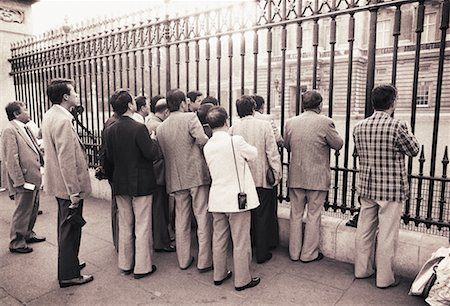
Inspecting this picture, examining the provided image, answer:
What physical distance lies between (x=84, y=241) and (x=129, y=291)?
69.2 inches

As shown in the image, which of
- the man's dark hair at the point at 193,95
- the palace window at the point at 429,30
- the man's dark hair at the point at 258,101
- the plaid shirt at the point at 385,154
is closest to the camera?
the plaid shirt at the point at 385,154

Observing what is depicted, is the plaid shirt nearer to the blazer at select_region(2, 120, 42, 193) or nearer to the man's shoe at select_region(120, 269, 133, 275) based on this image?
the man's shoe at select_region(120, 269, 133, 275)

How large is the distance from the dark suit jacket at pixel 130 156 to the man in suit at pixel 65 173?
30 cm

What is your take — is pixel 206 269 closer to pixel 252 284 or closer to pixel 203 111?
pixel 252 284

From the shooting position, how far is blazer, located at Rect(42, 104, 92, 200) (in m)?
3.51

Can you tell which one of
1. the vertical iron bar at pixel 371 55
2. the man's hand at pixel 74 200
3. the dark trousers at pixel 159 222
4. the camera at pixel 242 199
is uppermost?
the vertical iron bar at pixel 371 55

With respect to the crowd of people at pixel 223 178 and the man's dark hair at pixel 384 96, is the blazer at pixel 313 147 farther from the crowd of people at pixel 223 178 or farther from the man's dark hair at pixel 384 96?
the man's dark hair at pixel 384 96

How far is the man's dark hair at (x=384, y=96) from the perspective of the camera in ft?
11.1

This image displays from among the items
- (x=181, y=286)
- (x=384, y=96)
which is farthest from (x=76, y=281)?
(x=384, y=96)

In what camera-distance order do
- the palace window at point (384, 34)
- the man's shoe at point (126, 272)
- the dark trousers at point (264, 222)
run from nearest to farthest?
the man's shoe at point (126, 272) → the dark trousers at point (264, 222) → the palace window at point (384, 34)

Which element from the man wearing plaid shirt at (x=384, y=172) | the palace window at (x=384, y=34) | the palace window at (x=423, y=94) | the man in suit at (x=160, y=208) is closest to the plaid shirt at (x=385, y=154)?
the man wearing plaid shirt at (x=384, y=172)

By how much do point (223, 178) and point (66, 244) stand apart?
5.91 feet

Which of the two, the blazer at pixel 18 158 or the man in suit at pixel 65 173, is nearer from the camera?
the man in suit at pixel 65 173

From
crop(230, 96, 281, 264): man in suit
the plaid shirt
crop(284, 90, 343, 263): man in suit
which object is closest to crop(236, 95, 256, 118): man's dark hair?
crop(230, 96, 281, 264): man in suit
